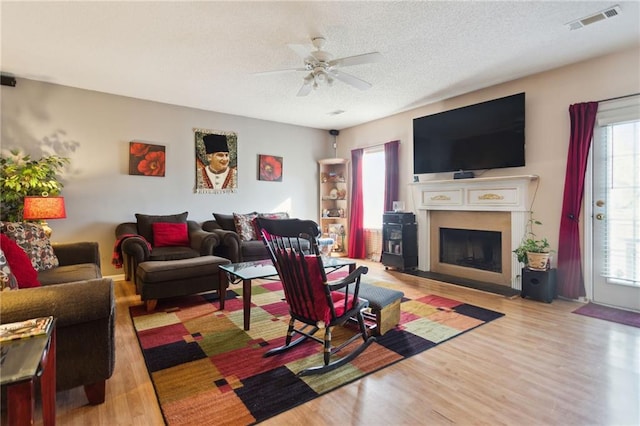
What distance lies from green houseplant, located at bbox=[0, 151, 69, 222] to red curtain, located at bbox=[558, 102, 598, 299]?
5805mm

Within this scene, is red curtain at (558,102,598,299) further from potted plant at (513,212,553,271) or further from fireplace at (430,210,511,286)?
fireplace at (430,210,511,286)

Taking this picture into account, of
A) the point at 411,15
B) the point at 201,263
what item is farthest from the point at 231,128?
the point at 411,15

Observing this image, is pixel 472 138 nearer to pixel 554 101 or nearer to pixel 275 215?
pixel 554 101

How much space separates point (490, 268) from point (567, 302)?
97cm

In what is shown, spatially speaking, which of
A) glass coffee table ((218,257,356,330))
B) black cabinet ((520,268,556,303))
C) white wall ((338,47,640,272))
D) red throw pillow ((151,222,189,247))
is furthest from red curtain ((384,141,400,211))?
red throw pillow ((151,222,189,247))

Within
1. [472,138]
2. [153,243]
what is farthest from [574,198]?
[153,243]

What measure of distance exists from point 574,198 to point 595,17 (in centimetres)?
172

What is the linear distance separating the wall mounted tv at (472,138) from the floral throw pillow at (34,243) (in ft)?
15.1

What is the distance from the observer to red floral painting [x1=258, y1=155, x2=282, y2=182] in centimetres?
594

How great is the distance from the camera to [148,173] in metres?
4.86

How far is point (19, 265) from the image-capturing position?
206cm

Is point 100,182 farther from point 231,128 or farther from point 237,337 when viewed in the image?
point 237,337

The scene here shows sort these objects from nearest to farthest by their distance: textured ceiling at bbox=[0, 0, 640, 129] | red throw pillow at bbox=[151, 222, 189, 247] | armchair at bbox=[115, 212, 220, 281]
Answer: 1. textured ceiling at bbox=[0, 0, 640, 129]
2. armchair at bbox=[115, 212, 220, 281]
3. red throw pillow at bbox=[151, 222, 189, 247]

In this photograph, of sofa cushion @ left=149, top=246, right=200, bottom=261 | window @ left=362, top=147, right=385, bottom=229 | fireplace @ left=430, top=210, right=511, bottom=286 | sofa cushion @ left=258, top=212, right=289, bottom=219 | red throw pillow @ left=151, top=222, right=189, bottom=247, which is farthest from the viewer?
window @ left=362, top=147, right=385, bottom=229
